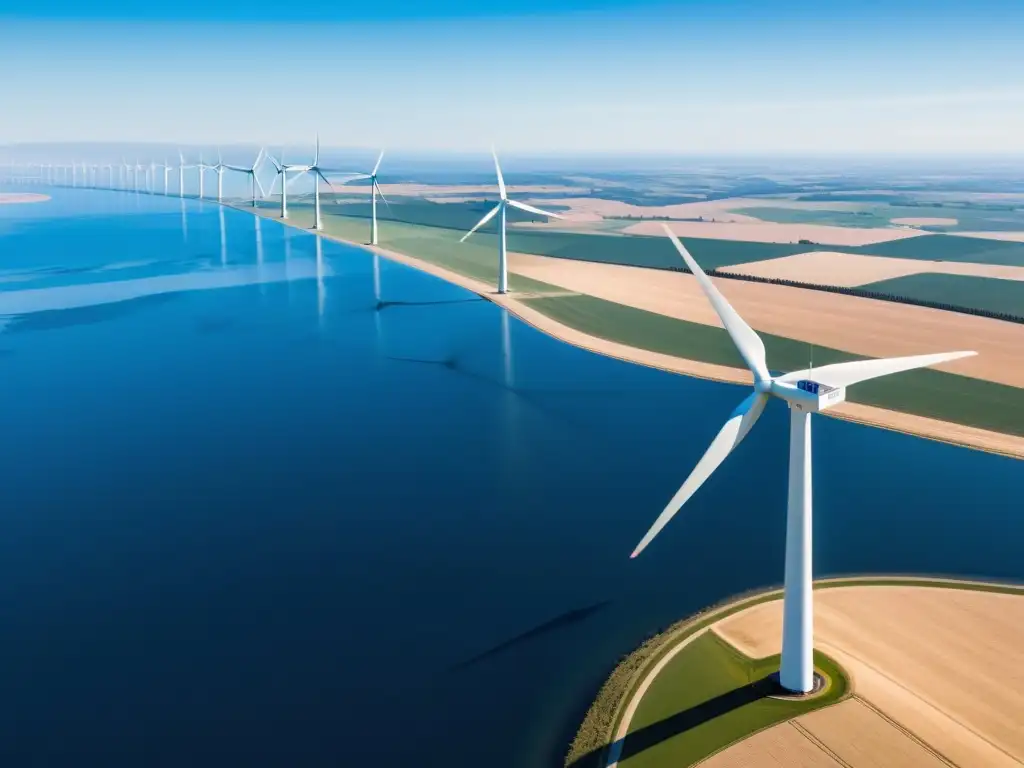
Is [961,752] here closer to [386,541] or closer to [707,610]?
[707,610]

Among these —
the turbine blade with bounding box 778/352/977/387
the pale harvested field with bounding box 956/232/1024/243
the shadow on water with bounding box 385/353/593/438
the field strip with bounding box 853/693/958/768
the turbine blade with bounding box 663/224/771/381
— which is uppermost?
the pale harvested field with bounding box 956/232/1024/243

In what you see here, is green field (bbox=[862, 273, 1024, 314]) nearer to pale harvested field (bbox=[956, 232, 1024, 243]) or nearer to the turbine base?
pale harvested field (bbox=[956, 232, 1024, 243])

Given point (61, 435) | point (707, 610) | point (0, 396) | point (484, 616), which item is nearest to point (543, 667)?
point (484, 616)

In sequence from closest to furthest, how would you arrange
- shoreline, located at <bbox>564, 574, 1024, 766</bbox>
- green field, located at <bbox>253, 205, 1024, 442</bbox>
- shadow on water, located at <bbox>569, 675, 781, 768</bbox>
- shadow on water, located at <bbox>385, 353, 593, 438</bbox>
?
shadow on water, located at <bbox>569, 675, 781, 768</bbox>
shoreline, located at <bbox>564, 574, 1024, 766</bbox>
green field, located at <bbox>253, 205, 1024, 442</bbox>
shadow on water, located at <bbox>385, 353, 593, 438</bbox>

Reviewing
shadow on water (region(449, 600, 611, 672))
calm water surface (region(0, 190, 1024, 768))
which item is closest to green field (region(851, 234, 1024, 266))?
calm water surface (region(0, 190, 1024, 768))

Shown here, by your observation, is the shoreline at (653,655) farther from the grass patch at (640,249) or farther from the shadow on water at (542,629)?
the grass patch at (640,249)

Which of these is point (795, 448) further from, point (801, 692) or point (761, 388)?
point (801, 692)

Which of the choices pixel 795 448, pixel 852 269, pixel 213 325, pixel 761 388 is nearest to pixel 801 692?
pixel 795 448
